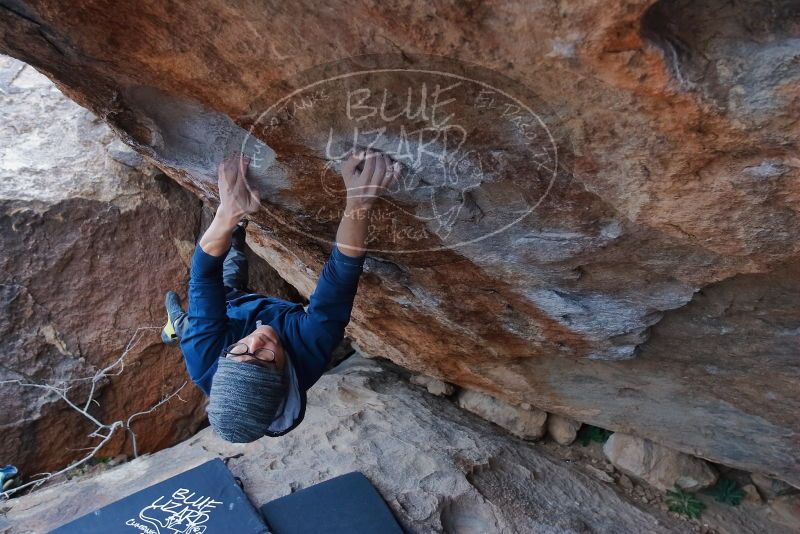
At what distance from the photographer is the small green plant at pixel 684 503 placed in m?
2.82

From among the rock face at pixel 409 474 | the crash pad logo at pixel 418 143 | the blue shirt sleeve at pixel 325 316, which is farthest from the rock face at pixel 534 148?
the rock face at pixel 409 474

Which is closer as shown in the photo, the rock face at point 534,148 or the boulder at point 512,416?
the rock face at point 534,148

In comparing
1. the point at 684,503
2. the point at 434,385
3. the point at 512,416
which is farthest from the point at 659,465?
the point at 434,385

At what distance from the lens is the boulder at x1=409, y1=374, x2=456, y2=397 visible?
130 inches

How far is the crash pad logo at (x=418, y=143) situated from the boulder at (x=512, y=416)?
1.55 metres

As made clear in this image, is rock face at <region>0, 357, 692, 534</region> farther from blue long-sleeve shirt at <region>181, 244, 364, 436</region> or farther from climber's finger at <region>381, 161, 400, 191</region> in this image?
climber's finger at <region>381, 161, 400, 191</region>

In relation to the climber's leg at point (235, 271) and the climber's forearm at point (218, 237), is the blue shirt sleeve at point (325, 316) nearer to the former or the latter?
the climber's forearm at point (218, 237)

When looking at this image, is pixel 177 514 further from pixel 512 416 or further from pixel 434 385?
pixel 512 416

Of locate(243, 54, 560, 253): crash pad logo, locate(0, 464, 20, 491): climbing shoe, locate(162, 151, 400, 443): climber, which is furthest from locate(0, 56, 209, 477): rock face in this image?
locate(243, 54, 560, 253): crash pad logo

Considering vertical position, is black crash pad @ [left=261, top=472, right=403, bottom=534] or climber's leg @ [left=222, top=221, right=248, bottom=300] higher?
climber's leg @ [left=222, top=221, right=248, bottom=300]

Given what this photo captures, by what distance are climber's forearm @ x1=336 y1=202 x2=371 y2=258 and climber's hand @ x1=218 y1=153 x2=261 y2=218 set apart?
0.35 metres

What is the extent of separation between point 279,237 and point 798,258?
1674 mm

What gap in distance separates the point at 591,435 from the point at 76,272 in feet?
9.32

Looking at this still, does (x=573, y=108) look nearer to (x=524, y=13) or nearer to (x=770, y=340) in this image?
(x=524, y=13)
